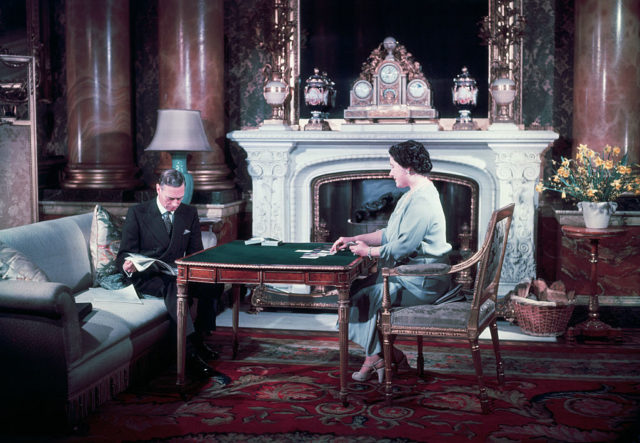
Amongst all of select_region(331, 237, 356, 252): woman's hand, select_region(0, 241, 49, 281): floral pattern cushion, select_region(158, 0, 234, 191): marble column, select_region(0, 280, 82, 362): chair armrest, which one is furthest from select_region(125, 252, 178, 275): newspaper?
select_region(158, 0, 234, 191): marble column

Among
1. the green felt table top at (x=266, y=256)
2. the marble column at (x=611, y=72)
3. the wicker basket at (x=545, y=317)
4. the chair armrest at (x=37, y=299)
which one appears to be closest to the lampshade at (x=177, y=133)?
the green felt table top at (x=266, y=256)

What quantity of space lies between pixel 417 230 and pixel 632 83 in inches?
112

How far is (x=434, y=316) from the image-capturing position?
3828 millimetres

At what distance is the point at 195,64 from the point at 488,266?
142 inches

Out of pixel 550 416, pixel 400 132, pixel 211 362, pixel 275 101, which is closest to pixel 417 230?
pixel 550 416

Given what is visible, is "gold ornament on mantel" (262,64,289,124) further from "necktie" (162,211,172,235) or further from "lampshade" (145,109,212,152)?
"necktie" (162,211,172,235)

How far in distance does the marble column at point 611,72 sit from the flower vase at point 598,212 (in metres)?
0.76

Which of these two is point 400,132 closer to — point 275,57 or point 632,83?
point 275,57

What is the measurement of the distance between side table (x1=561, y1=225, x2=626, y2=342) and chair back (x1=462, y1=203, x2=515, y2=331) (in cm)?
152

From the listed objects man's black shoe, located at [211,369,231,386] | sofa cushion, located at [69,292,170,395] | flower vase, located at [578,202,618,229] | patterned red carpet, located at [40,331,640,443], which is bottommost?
patterned red carpet, located at [40,331,640,443]

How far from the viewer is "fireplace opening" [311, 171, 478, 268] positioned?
6359 mm

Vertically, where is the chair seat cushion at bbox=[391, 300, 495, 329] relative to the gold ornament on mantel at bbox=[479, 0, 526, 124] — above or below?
below

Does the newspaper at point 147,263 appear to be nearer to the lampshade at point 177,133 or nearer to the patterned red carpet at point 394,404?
the patterned red carpet at point 394,404

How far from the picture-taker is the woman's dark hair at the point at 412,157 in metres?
4.15
